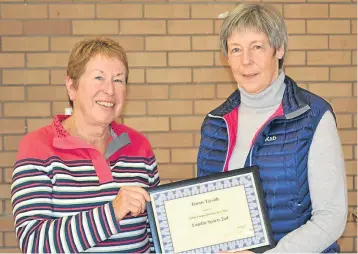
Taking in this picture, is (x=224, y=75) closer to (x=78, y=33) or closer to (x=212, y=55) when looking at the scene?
(x=212, y=55)

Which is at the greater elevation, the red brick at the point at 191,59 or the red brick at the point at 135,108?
the red brick at the point at 191,59

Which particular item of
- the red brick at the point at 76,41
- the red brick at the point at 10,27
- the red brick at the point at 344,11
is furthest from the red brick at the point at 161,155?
the red brick at the point at 344,11

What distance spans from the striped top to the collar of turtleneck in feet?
1.83

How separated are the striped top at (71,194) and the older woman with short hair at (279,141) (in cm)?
37

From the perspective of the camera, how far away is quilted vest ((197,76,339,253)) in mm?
2133

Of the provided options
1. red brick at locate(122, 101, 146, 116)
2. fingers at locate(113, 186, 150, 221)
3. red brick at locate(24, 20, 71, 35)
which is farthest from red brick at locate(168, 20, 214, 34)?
fingers at locate(113, 186, 150, 221)

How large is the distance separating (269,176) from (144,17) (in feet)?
5.59

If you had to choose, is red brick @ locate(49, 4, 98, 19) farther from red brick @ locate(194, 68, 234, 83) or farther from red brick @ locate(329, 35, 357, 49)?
red brick @ locate(329, 35, 357, 49)

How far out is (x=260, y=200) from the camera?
2188 millimetres

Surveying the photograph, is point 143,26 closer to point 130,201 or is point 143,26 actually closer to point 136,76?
point 136,76

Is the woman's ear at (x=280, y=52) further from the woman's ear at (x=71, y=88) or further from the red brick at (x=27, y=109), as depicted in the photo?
the red brick at (x=27, y=109)

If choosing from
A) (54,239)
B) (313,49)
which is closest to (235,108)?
(54,239)

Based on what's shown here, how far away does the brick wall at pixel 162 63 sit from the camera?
3.53 metres

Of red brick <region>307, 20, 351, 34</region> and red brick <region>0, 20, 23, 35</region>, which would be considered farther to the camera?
red brick <region>307, 20, 351, 34</region>
